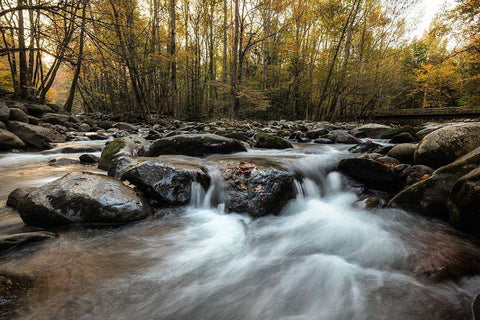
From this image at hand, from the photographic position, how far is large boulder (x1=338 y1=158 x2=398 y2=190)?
3.66 meters

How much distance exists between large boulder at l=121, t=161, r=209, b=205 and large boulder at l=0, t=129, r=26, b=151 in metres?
5.55

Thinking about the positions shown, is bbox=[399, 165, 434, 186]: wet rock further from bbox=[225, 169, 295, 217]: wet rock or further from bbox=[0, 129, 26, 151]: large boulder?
bbox=[0, 129, 26, 151]: large boulder

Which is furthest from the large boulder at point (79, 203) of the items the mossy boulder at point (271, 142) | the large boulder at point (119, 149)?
the mossy boulder at point (271, 142)

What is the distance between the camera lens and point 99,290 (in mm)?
1640

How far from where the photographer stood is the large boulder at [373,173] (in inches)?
144

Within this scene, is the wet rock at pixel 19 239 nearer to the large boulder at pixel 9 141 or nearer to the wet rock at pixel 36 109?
the large boulder at pixel 9 141

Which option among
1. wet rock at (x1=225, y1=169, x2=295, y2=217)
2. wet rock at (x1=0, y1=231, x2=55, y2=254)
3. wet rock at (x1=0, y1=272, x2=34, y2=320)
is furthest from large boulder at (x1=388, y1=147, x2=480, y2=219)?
wet rock at (x1=0, y1=231, x2=55, y2=254)

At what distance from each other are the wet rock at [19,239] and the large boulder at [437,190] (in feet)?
13.5

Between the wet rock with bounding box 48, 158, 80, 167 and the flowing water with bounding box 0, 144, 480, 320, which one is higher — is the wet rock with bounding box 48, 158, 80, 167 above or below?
above

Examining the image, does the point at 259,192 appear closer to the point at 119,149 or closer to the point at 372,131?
the point at 119,149

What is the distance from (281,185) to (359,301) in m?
1.86

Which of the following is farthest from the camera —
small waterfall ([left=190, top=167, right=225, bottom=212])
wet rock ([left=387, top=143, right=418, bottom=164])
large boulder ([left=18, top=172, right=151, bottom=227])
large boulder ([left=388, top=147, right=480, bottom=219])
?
wet rock ([left=387, top=143, right=418, bottom=164])

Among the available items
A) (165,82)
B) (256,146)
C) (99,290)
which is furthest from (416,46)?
(99,290)

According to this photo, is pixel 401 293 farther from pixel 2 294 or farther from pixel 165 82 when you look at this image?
pixel 165 82
